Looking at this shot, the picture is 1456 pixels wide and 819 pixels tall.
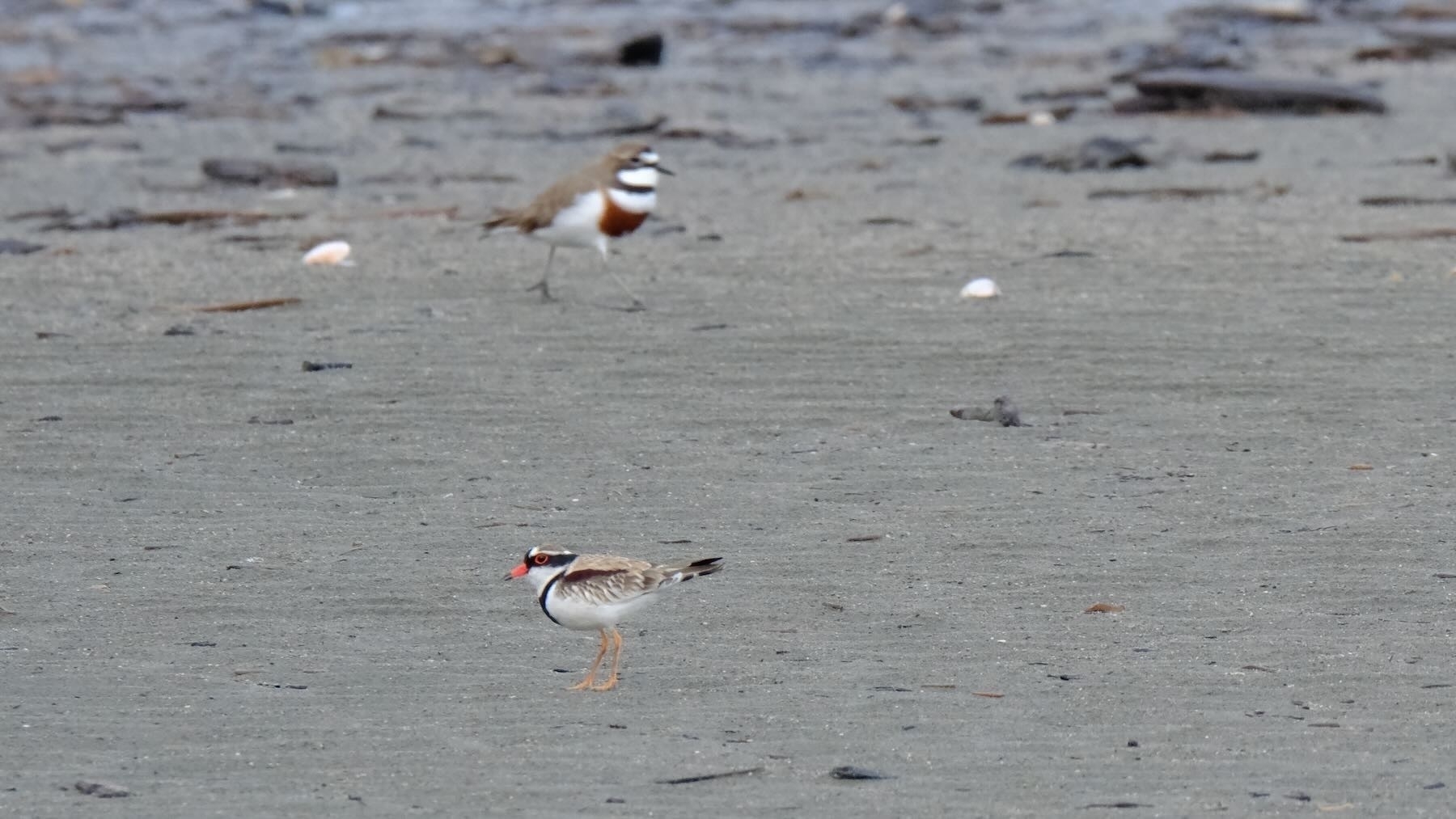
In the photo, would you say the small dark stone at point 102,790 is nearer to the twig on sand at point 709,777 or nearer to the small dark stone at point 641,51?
the twig on sand at point 709,777

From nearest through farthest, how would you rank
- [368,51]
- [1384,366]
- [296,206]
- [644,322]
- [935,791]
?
[935,791] → [1384,366] → [644,322] → [296,206] → [368,51]

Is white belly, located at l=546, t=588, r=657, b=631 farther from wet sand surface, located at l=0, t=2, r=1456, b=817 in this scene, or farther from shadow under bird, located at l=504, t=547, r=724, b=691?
wet sand surface, located at l=0, t=2, r=1456, b=817

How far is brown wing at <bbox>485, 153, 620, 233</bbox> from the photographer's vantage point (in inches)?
390

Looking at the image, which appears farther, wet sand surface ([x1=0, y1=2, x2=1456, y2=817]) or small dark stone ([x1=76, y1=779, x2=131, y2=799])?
wet sand surface ([x1=0, y1=2, x2=1456, y2=817])

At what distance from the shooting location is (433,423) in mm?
7617

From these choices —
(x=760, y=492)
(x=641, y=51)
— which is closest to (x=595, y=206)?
(x=760, y=492)

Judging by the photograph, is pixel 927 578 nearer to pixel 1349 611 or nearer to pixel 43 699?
pixel 1349 611

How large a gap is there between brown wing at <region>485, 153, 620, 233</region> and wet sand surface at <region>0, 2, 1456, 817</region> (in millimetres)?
355

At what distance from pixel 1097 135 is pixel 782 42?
34.3 ft

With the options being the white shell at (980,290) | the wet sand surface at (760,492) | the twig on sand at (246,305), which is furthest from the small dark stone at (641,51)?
the white shell at (980,290)

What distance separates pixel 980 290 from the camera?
9469mm

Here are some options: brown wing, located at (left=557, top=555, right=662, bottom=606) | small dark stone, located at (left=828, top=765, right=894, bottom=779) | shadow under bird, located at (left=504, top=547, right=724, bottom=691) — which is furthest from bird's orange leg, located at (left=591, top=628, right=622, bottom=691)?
small dark stone, located at (left=828, top=765, right=894, bottom=779)

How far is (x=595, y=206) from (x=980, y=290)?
1945 mm

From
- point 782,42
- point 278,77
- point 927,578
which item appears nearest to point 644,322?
point 927,578
